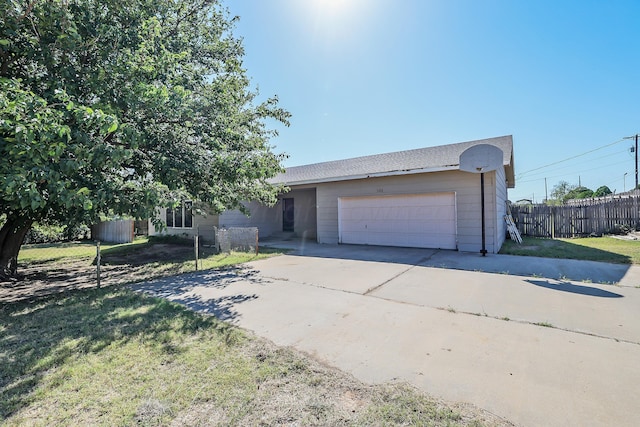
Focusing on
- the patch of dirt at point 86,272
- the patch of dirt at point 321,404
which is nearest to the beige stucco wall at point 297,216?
the patch of dirt at point 86,272

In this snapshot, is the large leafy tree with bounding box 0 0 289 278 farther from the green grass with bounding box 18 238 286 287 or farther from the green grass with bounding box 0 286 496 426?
the green grass with bounding box 18 238 286 287

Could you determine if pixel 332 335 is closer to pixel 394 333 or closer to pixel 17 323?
pixel 394 333

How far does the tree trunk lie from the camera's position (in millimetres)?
6934

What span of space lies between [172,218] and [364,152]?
1073 centimetres

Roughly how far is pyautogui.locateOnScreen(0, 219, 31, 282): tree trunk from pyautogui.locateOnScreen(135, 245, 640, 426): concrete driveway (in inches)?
164

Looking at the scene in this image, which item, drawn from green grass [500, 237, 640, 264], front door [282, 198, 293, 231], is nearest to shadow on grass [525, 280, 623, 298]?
green grass [500, 237, 640, 264]

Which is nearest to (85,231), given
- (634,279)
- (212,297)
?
(212,297)

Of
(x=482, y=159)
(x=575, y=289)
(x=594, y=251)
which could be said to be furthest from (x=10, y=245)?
(x=594, y=251)

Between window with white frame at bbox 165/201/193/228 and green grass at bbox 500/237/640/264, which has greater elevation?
window with white frame at bbox 165/201/193/228

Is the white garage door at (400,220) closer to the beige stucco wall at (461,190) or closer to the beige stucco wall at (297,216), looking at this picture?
the beige stucco wall at (461,190)

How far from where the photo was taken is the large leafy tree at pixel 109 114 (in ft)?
10.7

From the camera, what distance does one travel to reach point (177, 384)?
7.72ft

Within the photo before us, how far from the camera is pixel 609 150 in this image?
27.1 m

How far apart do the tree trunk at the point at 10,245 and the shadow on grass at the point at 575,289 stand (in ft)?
37.9
